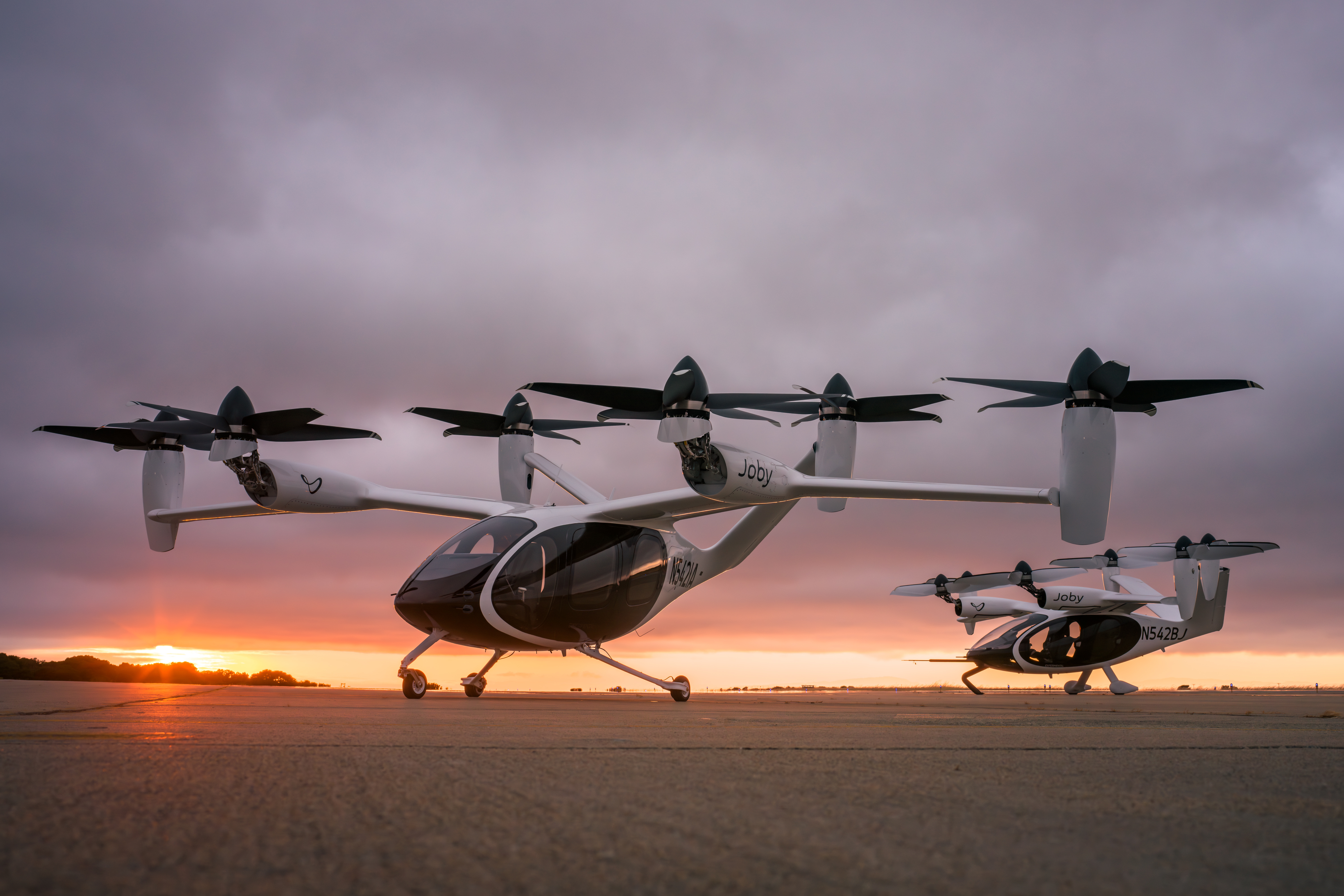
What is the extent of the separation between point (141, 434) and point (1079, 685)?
84.6ft

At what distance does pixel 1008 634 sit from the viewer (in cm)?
2255

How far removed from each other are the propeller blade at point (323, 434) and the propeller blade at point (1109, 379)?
11049mm

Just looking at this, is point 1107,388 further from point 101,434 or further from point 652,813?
point 101,434

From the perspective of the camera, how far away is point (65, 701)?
8.36 meters

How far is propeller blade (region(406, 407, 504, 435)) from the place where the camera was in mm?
18250

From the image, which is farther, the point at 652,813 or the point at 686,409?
the point at 686,409

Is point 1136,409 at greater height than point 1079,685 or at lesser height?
greater

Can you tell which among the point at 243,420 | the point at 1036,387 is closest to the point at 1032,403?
the point at 1036,387

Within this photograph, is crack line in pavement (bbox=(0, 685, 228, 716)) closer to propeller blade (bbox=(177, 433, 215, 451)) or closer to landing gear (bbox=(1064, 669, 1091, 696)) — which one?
propeller blade (bbox=(177, 433, 215, 451))

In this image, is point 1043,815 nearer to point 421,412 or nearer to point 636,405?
point 636,405

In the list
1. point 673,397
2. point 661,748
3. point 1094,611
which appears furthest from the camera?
point 1094,611

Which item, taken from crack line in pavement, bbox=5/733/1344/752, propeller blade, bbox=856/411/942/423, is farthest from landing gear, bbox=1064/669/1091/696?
crack line in pavement, bbox=5/733/1344/752

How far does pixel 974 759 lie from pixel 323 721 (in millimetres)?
4511

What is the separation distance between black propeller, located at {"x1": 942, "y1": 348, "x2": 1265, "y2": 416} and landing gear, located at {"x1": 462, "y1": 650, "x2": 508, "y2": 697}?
8.44 meters
